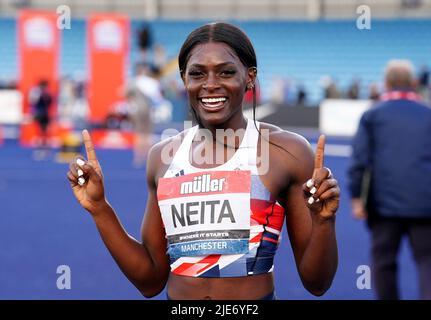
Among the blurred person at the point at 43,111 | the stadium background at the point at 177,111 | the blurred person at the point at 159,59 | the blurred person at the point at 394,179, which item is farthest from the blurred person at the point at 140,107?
the blurred person at the point at 159,59

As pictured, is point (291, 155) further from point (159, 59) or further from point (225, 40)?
point (159, 59)

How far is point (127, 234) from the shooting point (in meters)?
2.91

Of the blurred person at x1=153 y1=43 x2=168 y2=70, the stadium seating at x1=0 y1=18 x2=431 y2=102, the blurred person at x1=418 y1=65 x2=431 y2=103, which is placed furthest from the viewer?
the stadium seating at x1=0 y1=18 x2=431 y2=102

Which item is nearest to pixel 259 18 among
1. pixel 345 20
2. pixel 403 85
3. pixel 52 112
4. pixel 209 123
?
pixel 345 20

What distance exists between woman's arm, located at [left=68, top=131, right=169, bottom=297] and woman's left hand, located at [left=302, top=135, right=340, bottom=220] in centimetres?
59

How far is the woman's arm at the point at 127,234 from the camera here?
2781 mm

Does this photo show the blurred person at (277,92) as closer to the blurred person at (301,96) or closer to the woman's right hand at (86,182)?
the blurred person at (301,96)

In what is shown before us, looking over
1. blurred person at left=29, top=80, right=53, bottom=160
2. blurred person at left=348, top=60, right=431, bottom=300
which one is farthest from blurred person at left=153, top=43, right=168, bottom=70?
blurred person at left=348, top=60, right=431, bottom=300

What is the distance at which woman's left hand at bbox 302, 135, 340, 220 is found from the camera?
255 cm

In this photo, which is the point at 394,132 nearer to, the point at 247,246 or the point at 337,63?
the point at 247,246

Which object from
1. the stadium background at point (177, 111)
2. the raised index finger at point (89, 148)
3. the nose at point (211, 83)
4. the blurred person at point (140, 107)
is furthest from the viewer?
the blurred person at point (140, 107)

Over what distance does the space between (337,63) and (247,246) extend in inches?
1180

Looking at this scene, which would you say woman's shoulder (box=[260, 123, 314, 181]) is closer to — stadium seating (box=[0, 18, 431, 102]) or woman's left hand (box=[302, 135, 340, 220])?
woman's left hand (box=[302, 135, 340, 220])

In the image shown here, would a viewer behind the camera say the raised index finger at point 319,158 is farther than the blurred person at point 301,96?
No
